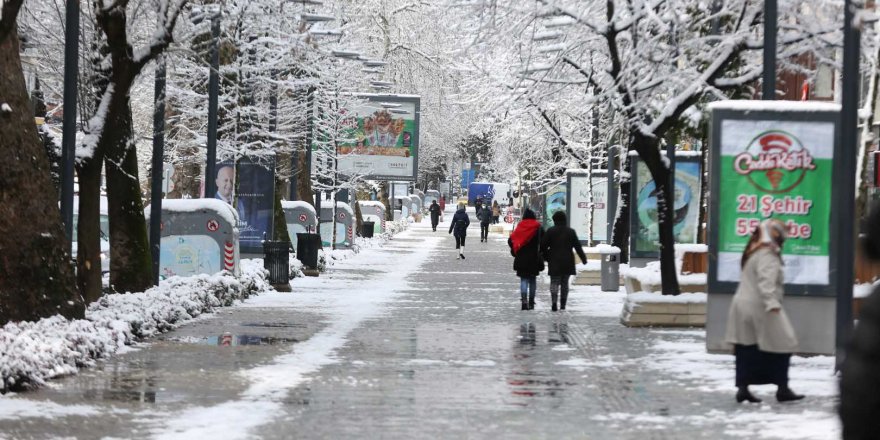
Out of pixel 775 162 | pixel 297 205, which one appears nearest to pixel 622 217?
pixel 297 205

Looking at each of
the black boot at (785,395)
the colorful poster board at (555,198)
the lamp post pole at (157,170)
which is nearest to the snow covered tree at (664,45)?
the lamp post pole at (157,170)

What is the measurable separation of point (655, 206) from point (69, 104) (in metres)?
13.4

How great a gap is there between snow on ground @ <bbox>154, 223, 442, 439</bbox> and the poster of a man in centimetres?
246

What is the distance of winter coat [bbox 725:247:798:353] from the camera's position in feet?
42.4

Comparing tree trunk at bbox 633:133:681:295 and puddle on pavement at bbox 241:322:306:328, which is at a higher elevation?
tree trunk at bbox 633:133:681:295

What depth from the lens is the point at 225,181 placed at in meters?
34.1

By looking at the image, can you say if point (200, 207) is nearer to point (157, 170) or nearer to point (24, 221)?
point (157, 170)

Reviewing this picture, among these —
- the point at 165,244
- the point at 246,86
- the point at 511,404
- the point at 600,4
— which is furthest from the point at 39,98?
the point at 511,404

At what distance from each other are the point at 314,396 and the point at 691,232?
18414mm

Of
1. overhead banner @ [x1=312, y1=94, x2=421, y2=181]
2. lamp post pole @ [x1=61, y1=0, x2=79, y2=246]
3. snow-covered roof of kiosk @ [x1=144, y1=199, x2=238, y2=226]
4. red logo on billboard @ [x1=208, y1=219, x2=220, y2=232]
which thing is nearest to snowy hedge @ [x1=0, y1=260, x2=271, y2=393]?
red logo on billboard @ [x1=208, y1=219, x2=220, y2=232]

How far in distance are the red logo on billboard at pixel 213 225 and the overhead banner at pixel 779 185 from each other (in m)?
12.2

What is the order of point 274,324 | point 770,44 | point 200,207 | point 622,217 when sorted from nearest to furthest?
point 770,44, point 274,324, point 200,207, point 622,217

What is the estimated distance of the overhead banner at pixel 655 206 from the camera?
28.8m

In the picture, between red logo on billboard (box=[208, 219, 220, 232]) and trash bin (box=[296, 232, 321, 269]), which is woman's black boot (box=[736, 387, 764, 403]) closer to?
red logo on billboard (box=[208, 219, 220, 232])
